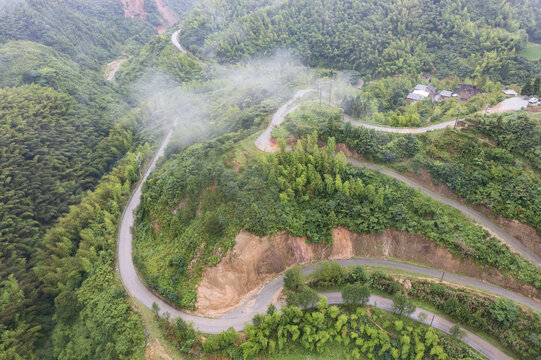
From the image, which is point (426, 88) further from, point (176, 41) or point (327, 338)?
point (176, 41)

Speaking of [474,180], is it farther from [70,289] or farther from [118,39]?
[118,39]

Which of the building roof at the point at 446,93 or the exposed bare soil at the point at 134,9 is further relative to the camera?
the exposed bare soil at the point at 134,9

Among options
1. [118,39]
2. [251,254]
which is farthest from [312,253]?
[118,39]

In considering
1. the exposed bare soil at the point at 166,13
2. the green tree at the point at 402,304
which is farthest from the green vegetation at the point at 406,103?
the exposed bare soil at the point at 166,13

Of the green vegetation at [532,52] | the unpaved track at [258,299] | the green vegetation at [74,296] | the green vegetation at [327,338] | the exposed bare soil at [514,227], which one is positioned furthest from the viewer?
the green vegetation at [532,52]

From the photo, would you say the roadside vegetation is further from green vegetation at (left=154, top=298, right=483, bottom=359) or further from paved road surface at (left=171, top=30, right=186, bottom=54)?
paved road surface at (left=171, top=30, right=186, bottom=54)

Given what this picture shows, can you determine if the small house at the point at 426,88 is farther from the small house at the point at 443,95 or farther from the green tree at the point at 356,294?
the green tree at the point at 356,294

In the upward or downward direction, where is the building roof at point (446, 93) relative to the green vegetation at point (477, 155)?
downward

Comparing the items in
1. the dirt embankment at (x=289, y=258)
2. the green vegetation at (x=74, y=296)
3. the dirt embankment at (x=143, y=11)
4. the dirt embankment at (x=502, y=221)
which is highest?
the dirt embankment at (x=143, y=11)
